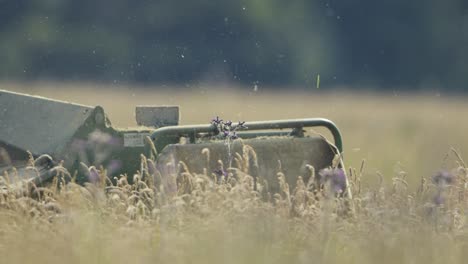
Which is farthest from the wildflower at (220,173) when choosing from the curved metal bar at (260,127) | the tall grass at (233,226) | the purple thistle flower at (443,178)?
the purple thistle flower at (443,178)

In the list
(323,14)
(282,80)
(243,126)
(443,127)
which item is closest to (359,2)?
(323,14)

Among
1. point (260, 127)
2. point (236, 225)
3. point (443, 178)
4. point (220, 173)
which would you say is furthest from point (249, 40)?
point (236, 225)

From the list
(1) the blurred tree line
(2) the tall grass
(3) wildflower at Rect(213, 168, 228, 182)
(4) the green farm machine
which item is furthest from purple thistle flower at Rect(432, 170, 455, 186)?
(1) the blurred tree line

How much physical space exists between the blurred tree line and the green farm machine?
2615 centimetres

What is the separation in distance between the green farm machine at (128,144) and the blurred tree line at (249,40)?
26.2 metres

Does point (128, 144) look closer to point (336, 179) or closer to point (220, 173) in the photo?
point (220, 173)

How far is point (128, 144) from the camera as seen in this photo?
7188mm

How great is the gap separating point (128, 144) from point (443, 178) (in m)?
1.82

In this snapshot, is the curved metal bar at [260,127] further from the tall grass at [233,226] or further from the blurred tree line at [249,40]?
the blurred tree line at [249,40]

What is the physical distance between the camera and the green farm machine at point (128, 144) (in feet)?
22.7

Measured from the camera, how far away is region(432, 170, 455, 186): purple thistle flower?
20.2 ft

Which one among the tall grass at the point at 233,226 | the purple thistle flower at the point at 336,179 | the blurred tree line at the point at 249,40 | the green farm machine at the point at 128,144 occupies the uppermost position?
the blurred tree line at the point at 249,40

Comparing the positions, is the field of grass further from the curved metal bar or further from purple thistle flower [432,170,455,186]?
the curved metal bar

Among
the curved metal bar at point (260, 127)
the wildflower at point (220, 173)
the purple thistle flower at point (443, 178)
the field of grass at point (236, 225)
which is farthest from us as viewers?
the curved metal bar at point (260, 127)
